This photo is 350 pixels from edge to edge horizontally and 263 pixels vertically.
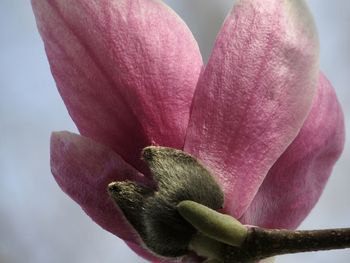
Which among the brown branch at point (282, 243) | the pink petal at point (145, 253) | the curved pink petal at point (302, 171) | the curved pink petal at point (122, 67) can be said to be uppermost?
the curved pink petal at point (122, 67)

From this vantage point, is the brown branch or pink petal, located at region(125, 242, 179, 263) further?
pink petal, located at region(125, 242, 179, 263)

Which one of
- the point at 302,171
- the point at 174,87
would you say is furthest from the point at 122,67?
the point at 302,171

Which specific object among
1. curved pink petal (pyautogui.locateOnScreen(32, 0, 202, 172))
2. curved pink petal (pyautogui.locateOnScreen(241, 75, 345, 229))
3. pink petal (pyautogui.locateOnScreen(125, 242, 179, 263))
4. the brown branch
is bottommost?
pink petal (pyautogui.locateOnScreen(125, 242, 179, 263))

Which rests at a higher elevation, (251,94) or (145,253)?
(251,94)

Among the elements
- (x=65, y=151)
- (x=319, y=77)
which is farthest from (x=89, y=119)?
(x=319, y=77)

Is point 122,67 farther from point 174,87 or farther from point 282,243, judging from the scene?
point 282,243

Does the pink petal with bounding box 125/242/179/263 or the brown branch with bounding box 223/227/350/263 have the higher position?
the brown branch with bounding box 223/227/350/263
